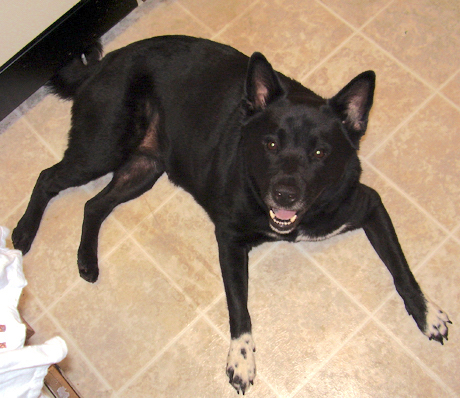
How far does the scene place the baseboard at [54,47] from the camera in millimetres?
2944

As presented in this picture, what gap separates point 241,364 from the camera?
7.84ft

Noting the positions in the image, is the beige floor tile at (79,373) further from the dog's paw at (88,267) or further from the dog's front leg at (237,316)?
the dog's front leg at (237,316)

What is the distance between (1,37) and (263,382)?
93.9 inches

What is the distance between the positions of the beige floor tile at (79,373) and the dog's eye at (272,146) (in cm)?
148

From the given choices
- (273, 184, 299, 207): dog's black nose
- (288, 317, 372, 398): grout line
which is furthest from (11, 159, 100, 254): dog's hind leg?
(288, 317, 372, 398): grout line

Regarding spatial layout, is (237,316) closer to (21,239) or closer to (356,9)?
(21,239)

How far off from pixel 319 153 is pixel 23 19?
77.1 inches

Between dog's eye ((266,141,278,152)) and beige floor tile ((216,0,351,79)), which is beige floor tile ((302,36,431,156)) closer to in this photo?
beige floor tile ((216,0,351,79))

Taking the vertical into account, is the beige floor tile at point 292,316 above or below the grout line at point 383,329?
above

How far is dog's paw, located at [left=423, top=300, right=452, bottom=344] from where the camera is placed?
2410 millimetres

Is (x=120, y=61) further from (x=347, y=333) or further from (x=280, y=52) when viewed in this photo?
(x=347, y=333)

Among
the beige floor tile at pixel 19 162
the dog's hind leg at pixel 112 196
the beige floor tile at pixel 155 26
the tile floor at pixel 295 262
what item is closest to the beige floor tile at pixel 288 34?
the tile floor at pixel 295 262

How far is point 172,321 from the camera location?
2604mm

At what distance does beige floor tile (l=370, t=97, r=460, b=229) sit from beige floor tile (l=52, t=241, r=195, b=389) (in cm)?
140
